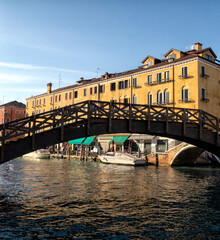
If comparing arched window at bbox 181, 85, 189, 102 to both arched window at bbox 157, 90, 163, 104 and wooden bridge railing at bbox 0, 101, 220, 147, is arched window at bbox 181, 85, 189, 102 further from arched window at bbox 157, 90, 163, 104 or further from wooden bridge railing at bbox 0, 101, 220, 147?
wooden bridge railing at bbox 0, 101, 220, 147

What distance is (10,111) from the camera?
85.2m

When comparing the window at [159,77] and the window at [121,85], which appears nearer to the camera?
the window at [159,77]

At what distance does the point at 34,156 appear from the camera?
51812 mm

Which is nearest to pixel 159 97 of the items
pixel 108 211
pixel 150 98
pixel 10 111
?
pixel 150 98

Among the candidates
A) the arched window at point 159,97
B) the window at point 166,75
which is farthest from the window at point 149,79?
the window at point 166,75

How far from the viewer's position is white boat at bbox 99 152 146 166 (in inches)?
1465

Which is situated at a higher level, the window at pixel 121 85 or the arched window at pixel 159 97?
the window at pixel 121 85

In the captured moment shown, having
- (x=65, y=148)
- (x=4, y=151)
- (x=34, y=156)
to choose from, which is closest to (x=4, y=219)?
(x=4, y=151)

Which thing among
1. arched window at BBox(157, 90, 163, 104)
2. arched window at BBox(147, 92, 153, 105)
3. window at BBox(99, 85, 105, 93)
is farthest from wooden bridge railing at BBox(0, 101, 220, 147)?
window at BBox(99, 85, 105, 93)

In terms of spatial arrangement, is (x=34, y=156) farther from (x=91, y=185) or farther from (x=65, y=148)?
(x=91, y=185)

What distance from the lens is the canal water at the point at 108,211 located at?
1091cm

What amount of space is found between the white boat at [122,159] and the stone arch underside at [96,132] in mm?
14533

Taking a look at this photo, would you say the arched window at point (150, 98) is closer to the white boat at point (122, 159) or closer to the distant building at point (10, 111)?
the white boat at point (122, 159)

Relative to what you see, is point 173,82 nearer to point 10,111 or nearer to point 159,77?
point 159,77
